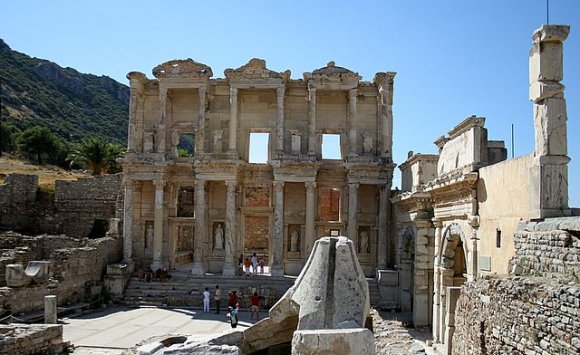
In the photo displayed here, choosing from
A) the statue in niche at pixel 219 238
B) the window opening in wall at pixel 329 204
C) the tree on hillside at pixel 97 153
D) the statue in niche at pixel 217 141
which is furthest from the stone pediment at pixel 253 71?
the tree on hillside at pixel 97 153

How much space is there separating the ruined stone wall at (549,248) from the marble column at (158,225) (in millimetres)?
18549

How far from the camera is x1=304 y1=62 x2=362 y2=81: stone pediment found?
2550cm

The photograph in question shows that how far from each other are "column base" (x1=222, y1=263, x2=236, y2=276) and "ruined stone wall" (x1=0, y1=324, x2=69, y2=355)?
1033 centimetres

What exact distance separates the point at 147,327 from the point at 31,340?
17.6 feet

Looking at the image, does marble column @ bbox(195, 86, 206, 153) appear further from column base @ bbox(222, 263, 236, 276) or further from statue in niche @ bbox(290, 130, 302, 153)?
column base @ bbox(222, 263, 236, 276)

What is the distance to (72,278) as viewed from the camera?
71.6 feet

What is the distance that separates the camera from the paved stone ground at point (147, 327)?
13382 millimetres

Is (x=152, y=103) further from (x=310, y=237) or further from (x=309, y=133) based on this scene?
(x=310, y=237)

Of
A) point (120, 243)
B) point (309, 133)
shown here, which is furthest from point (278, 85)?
point (120, 243)

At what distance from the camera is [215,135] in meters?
26.3

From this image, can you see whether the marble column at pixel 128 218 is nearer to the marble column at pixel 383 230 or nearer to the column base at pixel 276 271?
the column base at pixel 276 271

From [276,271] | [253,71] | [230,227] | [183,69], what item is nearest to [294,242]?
[276,271]

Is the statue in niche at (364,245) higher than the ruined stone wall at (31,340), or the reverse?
the statue in niche at (364,245)

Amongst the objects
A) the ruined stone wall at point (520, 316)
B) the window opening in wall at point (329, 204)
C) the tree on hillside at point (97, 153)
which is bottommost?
the ruined stone wall at point (520, 316)
